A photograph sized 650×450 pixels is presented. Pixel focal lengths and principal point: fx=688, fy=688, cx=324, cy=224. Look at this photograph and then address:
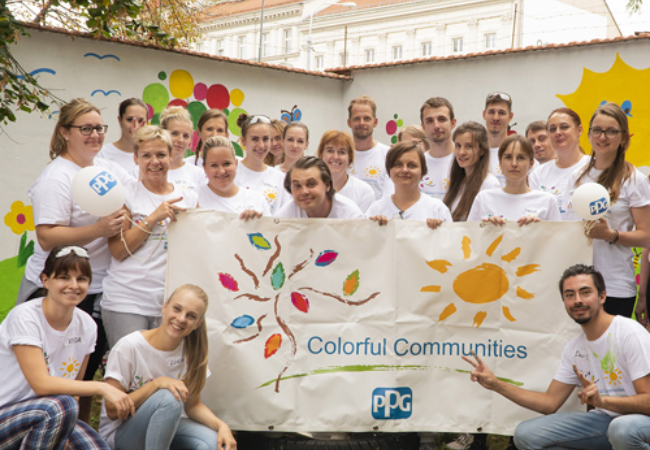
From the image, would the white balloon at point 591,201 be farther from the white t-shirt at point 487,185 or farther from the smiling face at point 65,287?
the smiling face at point 65,287

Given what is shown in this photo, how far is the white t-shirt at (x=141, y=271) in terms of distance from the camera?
14.1 ft

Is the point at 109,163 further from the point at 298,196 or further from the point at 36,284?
the point at 298,196

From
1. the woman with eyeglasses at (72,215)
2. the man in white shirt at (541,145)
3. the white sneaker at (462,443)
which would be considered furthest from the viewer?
the man in white shirt at (541,145)

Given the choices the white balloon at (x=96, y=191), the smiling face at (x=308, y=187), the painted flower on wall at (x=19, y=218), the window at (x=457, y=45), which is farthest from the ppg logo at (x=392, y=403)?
the window at (x=457, y=45)

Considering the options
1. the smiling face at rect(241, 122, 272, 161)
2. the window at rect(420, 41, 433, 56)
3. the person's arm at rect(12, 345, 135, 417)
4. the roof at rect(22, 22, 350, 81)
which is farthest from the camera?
the window at rect(420, 41, 433, 56)

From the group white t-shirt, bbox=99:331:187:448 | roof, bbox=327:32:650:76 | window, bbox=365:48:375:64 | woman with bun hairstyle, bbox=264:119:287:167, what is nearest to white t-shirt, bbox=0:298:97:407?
white t-shirt, bbox=99:331:187:448

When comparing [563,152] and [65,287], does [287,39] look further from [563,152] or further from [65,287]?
[65,287]

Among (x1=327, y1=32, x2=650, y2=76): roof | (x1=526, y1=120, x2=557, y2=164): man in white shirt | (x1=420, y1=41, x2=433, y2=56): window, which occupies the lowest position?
(x1=526, y1=120, x2=557, y2=164): man in white shirt

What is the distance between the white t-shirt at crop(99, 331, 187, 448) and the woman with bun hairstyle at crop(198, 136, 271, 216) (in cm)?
109

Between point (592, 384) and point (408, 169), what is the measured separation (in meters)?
1.80

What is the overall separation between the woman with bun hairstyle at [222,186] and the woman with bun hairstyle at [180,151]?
0.20m

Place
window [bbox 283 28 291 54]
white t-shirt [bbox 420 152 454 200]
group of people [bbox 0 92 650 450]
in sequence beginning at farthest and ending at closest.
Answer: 1. window [bbox 283 28 291 54]
2. white t-shirt [bbox 420 152 454 200]
3. group of people [bbox 0 92 650 450]

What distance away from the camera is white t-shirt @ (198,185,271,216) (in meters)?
4.78

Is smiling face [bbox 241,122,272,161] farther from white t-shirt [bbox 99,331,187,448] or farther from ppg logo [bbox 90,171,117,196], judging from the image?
white t-shirt [bbox 99,331,187,448]
